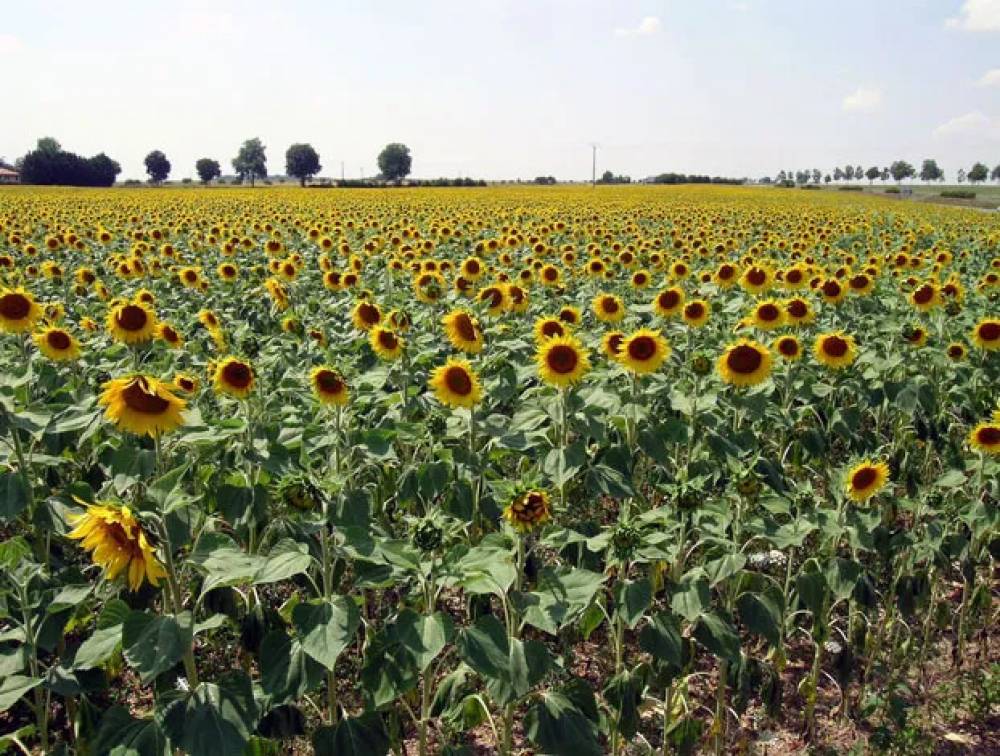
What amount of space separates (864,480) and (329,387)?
249 cm

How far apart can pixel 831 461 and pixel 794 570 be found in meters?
1.91

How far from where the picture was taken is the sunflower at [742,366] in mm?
4418

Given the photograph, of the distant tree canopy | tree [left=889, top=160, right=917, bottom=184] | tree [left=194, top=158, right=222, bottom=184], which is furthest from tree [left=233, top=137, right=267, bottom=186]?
tree [left=889, top=160, right=917, bottom=184]

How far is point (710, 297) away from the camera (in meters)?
8.49

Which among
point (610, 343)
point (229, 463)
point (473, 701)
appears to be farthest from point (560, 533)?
point (610, 343)

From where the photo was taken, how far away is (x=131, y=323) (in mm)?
4445

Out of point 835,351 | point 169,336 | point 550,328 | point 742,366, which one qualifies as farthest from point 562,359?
point 169,336

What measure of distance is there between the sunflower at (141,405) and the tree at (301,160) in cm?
13218

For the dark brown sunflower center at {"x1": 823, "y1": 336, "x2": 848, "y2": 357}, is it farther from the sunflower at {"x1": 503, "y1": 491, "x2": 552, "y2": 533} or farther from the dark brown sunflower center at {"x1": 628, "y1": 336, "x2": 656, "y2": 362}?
the sunflower at {"x1": 503, "y1": 491, "x2": 552, "y2": 533}

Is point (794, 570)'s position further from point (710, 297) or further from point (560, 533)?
point (710, 297)

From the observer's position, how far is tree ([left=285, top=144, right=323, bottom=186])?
128 m

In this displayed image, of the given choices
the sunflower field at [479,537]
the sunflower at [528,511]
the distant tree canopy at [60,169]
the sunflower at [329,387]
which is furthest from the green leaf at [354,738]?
the distant tree canopy at [60,169]

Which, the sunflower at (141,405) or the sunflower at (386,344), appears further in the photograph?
the sunflower at (386,344)

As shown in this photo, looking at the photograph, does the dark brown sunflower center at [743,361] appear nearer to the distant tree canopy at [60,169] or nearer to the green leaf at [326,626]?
the green leaf at [326,626]
